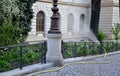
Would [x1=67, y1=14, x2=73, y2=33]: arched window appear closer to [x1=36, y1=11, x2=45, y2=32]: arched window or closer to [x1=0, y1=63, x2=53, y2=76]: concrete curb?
[x1=36, y1=11, x2=45, y2=32]: arched window

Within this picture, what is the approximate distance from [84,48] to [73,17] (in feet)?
63.5

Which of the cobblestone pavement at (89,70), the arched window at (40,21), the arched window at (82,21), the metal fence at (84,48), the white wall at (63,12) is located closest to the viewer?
the cobblestone pavement at (89,70)

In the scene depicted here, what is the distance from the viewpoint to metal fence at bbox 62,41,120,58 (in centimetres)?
1284

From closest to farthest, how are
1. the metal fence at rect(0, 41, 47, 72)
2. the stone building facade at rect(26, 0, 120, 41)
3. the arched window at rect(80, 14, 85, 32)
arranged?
the metal fence at rect(0, 41, 47, 72), the stone building facade at rect(26, 0, 120, 41), the arched window at rect(80, 14, 85, 32)

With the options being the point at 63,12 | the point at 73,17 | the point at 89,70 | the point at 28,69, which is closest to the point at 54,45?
the point at 89,70

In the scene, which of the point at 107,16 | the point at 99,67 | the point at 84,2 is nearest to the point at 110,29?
the point at 107,16

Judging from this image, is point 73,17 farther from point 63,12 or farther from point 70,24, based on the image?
point 63,12

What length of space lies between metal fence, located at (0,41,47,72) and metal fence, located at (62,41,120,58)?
1637mm

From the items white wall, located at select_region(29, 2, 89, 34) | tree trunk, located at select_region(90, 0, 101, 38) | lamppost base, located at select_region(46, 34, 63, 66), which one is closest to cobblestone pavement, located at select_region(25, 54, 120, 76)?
lamppost base, located at select_region(46, 34, 63, 66)

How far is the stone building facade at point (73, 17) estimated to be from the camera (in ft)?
92.7

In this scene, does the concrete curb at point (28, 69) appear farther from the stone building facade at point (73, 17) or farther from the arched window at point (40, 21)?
the arched window at point (40, 21)

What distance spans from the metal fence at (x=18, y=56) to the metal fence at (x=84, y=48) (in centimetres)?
164

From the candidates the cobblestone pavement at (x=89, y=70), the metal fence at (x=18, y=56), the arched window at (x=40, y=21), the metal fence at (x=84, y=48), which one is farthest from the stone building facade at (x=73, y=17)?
the metal fence at (x=18, y=56)

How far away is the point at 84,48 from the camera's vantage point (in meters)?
14.2
